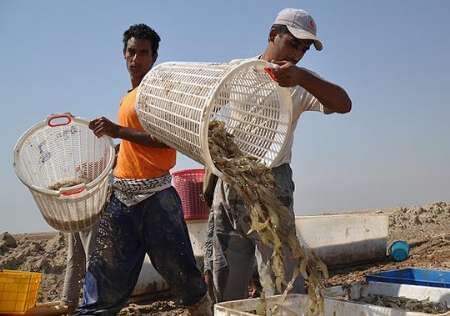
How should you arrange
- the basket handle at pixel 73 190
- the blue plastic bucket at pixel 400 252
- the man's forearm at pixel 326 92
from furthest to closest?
the blue plastic bucket at pixel 400 252
the basket handle at pixel 73 190
the man's forearm at pixel 326 92

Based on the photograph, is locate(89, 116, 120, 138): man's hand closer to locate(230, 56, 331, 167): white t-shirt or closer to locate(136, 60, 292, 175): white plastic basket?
locate(136, 60, 292, 175): white plastic basket

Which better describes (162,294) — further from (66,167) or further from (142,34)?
(142,34)

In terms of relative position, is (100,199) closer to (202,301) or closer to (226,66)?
(202,301)

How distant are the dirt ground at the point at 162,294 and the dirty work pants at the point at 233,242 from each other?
1.89 m

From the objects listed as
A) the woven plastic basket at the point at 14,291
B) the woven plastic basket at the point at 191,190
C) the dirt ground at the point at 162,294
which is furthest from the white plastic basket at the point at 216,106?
the woven plastic basket at the point at 191,190

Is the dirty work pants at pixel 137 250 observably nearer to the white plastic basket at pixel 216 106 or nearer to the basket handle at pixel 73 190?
the basket handle at pixel 73 190

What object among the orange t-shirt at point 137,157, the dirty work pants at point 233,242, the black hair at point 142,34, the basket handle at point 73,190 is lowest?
the dirty work pants at point 233,242

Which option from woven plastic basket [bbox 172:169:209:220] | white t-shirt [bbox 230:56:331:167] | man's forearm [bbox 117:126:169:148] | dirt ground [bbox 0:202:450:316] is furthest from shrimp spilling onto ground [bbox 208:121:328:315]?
woven plastic basket [bbox 172:169:209:220]

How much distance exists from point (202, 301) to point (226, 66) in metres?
1.63

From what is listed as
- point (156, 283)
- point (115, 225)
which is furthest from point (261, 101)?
point (156, 283)

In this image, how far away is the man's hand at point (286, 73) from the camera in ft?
8.82

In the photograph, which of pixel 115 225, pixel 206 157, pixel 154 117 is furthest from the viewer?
pixel 115 225

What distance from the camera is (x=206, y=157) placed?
8.37ft

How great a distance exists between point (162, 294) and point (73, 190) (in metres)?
2.76
